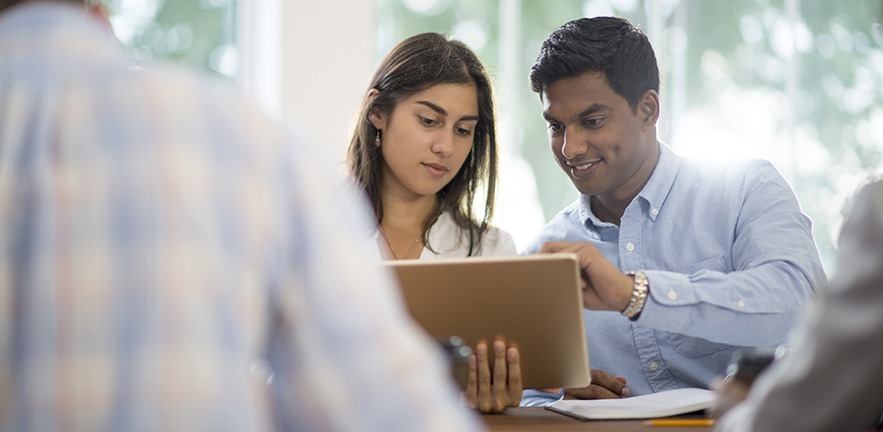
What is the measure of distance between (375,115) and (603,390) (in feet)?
3.35

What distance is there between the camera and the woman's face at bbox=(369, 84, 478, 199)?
8.80 ft

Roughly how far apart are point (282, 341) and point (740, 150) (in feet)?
15.4

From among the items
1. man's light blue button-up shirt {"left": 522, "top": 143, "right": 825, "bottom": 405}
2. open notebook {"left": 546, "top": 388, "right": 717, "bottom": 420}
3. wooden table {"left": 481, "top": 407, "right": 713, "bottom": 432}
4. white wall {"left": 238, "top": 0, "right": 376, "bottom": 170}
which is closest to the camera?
wooden table {"left": 481, "top": 407, "right": 713, "bottom": 432}

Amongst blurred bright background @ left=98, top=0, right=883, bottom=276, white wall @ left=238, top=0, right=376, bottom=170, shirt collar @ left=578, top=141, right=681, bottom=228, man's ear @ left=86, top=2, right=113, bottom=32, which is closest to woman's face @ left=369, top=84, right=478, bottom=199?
shirt collar @ left=578, top=141, right=681, bottom=228

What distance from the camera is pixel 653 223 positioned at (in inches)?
99.7

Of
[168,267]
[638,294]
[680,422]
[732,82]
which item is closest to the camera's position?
[168,267]

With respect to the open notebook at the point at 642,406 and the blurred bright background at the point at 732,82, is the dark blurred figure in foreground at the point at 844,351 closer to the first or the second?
the open notebook at the point at 642,406

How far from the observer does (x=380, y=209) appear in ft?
9.18

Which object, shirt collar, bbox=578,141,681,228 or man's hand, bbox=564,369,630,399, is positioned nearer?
man's hand, bbox=564,369,630,399

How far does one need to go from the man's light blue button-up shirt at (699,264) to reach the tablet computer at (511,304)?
0.83 feet

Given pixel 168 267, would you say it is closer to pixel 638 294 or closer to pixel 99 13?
pixel 99 13

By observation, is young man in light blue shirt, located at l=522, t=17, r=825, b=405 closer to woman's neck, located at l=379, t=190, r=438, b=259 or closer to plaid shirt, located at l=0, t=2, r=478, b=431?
woman's neck, located at l=379, t=190, r=438, b=259

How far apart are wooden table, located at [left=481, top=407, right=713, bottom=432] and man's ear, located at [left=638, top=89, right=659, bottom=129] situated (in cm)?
99

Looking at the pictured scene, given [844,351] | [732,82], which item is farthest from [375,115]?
[732,82]
